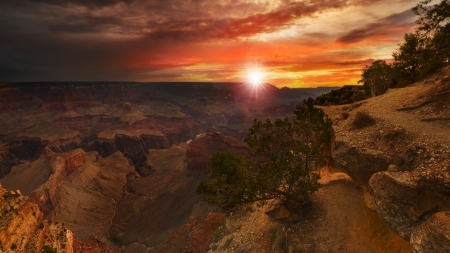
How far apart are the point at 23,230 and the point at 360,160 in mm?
32170

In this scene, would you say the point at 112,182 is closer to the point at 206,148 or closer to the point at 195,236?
the point at 206,148

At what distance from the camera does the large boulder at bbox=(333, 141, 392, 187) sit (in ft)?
57.1

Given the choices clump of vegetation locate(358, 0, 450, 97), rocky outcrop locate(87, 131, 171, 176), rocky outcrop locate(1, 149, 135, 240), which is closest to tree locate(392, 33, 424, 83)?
clump of vegetation locate(358, 0, 450, 97)

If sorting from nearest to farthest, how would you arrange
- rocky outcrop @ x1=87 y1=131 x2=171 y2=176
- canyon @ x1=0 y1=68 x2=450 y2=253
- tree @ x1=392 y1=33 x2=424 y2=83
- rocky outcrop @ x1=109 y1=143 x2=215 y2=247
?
canyon @ x1=0 y1=68 x2=450 y2=253 < tree @ x1=392 y1=33 x2=424 y2=83 < rocky outcrop @ x1=109 y1=143 x2=215 y2=247 < rocky outcrop @ x1=87 y1=131 x2=171 y2=176

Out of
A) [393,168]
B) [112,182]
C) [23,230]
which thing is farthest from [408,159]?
[112,182]

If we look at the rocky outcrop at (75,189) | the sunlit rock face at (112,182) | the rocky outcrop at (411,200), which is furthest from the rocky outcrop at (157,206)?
the rocky outcrop at (411,200)

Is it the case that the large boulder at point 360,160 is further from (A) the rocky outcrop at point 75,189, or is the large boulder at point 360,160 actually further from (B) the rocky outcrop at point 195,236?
(A) the rocky outcrop at point 75,189

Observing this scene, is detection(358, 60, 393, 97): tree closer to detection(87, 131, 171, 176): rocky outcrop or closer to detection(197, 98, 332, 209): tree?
detection(197, 98, 332, 209): tree

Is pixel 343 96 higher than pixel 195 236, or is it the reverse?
pixel 343 96

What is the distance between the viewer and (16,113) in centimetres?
19150

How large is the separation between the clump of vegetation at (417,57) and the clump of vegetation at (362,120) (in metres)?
7.93

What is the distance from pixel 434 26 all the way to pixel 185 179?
7369 cm

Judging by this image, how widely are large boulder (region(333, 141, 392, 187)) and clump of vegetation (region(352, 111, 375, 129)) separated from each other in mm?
2430

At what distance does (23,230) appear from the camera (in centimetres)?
2444
